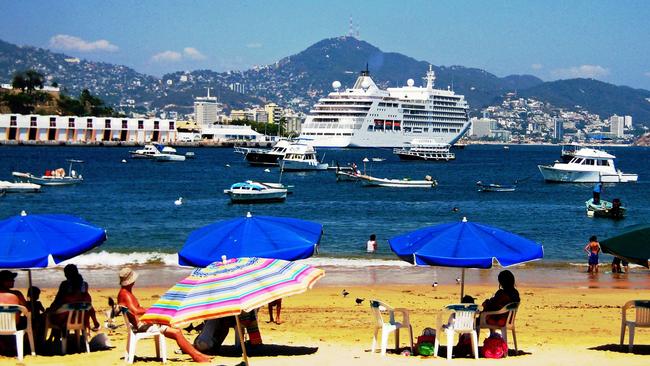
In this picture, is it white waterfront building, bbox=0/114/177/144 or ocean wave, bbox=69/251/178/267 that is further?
white waterfront building, bbox=0/114/177/144

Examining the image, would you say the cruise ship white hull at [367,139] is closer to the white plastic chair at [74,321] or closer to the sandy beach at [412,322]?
the sandy beach at [412,322]

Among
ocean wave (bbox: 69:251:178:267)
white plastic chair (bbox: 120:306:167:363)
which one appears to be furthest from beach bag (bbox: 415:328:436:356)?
ocean wave (bbox: 69:251:178:267)

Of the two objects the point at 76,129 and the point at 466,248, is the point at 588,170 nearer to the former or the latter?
the point at 466,248

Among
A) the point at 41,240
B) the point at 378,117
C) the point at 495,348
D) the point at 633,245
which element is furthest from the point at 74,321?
the point at 378,117

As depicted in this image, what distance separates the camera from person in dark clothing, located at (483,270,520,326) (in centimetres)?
1016

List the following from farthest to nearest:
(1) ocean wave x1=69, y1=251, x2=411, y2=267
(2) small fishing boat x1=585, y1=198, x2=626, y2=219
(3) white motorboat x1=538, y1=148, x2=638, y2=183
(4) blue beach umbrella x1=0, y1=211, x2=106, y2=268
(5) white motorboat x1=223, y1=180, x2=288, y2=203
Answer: (3) white motorboat x1=538, y1=148, x2=638, y2=183 < (5) white motorboat x1=223, y1=180, x2=288, y2=203 < (2) small fishing boat x1=585, y1=198, x2=626, y2=219 < (1) ocean wave x1=69, y1=251, x2=411, y2=267 < (4) blue beach umbrella x1=0, y1=211, x2=106, y2=268

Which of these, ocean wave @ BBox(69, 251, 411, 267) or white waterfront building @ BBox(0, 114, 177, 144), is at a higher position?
white waterfront building @ BBox(0, 114, 177, 144)

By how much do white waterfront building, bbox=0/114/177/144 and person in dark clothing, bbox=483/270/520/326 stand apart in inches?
5456

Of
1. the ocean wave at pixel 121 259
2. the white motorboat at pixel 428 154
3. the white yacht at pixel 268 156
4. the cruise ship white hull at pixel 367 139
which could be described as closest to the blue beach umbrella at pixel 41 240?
the ocean wave at pixel 121 259

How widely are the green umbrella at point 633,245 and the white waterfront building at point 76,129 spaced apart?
456 ft

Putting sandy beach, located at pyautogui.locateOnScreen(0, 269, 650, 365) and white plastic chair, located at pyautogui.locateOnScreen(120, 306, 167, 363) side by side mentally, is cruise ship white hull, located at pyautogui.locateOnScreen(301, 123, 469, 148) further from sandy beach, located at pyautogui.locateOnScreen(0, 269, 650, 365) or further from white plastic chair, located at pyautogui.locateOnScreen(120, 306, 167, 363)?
white plastic chair, located at pyautogui.locateOnScreen(120, 306, 167, 363)

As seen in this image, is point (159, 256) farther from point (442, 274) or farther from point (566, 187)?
point (566, 187)

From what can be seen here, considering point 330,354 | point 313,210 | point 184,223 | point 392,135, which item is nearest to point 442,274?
point 330,354

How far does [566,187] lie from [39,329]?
51.7 metres
